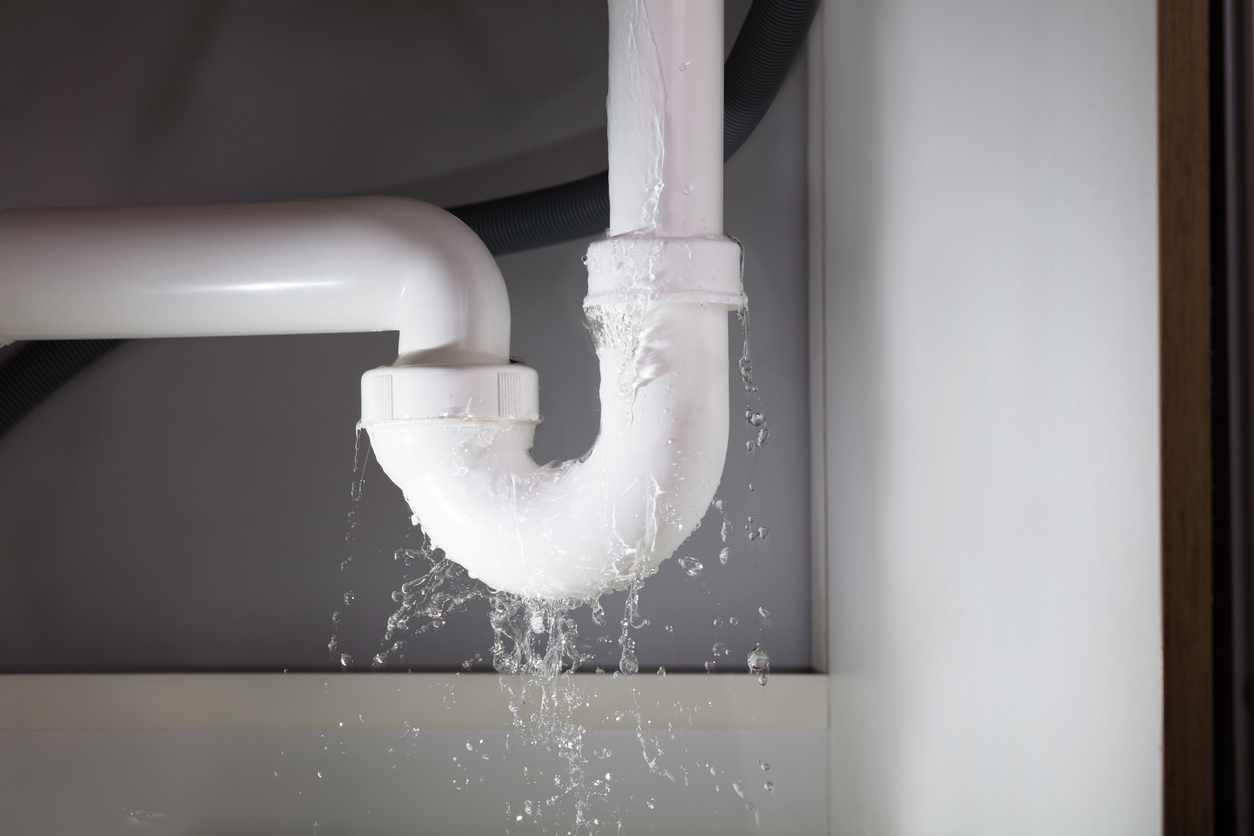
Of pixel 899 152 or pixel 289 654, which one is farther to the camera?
pixel 289 654

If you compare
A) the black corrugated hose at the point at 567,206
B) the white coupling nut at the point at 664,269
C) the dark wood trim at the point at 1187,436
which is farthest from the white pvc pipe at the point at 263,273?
the dark wood trim at the point at 1187,436

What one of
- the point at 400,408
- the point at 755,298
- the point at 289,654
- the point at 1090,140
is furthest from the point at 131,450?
the point at 1090,140

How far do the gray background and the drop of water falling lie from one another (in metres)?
0.02

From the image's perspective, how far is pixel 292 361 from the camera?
1.26 meters

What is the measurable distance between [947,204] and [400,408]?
0.54 m

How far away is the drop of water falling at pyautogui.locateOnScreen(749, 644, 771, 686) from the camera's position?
116 cm

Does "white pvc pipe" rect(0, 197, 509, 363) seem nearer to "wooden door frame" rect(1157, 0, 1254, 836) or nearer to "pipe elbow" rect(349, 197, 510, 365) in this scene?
"pipe elbow" rect(349, 197, 510, 365)

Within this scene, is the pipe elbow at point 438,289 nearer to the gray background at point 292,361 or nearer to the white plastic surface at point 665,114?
the white plastic surface at point 665,114

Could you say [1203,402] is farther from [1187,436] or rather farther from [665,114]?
[665,114]

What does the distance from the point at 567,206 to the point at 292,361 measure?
19.6 inches

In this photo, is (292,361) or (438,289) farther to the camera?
(292,361)

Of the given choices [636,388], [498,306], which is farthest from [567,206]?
[636,388]

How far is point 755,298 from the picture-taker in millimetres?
1230

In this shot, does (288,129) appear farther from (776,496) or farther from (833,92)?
(776,496)
